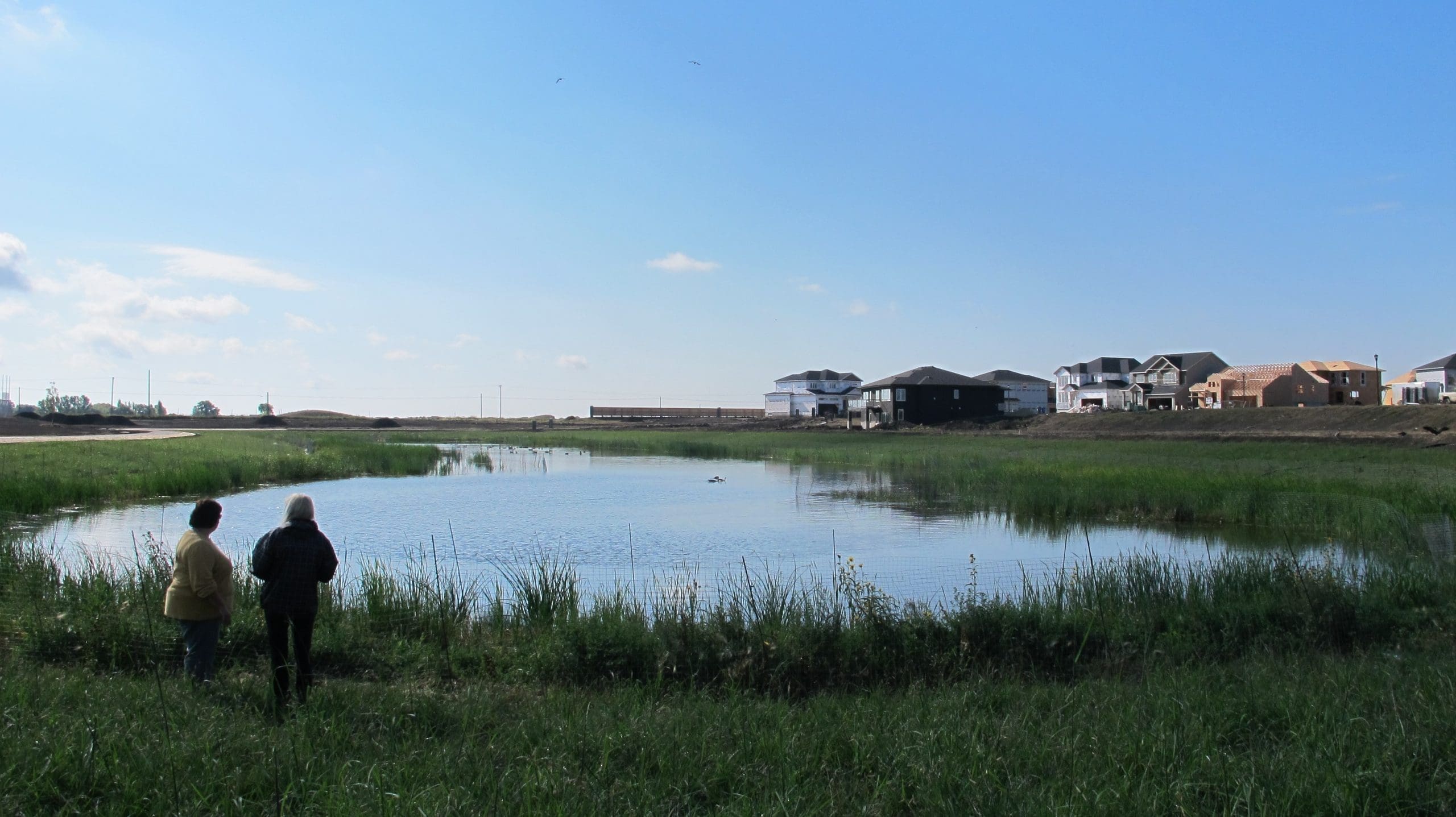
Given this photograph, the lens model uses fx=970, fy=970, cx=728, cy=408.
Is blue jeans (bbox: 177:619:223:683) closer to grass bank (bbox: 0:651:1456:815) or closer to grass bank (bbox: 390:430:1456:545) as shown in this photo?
grass bank (bbox: 0:651:1456:815)

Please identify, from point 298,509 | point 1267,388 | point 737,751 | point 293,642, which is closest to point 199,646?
point 293,642

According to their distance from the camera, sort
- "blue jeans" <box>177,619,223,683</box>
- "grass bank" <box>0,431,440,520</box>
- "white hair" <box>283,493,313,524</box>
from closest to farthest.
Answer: "white hair" <box>283,493,313,524</box>, "blue jeans" <box>177,619,223,683</box>, "grass bank" <box>0,431,440,520</box>

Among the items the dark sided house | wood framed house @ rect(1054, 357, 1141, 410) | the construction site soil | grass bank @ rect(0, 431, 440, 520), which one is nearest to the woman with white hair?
grass bank @ rect(0, 431, 440, 520)

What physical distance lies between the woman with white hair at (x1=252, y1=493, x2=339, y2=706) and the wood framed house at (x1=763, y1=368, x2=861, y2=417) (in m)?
99.2

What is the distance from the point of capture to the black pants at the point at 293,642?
6.98 metres

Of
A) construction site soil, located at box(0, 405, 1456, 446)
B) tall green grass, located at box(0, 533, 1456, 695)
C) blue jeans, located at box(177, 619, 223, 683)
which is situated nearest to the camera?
blue jeans, located at box(177, 619, 223, 683)

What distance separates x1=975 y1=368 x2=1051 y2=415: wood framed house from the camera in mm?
102812

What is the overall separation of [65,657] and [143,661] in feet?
2.39

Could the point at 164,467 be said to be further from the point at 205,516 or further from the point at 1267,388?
the point at 1267,388

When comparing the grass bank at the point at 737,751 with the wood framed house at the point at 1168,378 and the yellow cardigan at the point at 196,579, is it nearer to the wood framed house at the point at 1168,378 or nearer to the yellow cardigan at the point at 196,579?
the yellow cardigan at the point at 196,579

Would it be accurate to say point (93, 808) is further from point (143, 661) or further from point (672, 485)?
point (672, 485)

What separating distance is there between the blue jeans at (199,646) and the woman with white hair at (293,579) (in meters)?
0.52

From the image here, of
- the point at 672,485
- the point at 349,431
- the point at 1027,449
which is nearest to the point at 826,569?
the point at 672,485

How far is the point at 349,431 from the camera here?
90500 mm
